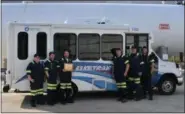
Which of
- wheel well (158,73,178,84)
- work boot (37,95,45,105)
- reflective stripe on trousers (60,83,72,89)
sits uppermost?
wheel well (158,73,178,84)

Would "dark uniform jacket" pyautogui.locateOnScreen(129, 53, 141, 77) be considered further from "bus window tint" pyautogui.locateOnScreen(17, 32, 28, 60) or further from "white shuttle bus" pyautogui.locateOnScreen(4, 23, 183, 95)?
"bus window tint" pyautogui.locateOnScreen(17, 32, 28, 60)

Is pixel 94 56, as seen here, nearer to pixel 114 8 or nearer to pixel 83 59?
pixel 83 59

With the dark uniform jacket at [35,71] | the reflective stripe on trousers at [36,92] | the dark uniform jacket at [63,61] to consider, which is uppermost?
the dark uniform jacket at [63,61]

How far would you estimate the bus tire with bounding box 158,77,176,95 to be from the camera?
13102 millimetres

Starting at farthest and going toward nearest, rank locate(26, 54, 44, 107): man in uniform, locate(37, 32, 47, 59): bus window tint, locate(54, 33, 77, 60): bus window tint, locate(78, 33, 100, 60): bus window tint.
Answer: locate(78, 33, 100, 60): bus window tint < locate(54, 33, 77, 60): bus window tint < locate(37, 32, 47, 59): bus window tint < locate(26, 54, 44, 107): man in uniform

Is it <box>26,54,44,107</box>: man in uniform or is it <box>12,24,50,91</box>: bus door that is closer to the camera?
<box>26,54,44,107</box>: man in uniform

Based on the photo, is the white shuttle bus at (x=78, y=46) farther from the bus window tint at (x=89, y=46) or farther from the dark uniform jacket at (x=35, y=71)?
the dark uniform jacket at (x=35, y=71)

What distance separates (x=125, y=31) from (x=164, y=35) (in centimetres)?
249

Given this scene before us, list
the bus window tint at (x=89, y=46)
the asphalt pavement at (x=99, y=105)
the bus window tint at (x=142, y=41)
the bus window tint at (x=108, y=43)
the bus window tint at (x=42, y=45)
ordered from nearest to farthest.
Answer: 1. the asphalt pavement at (x=99, y=105)
2. the bus window tint at (x=42, y=45)
3. the bus window tint at (x=89, y=46)
4. the bus window tint at (x=108, y=43)
5. the bus window tint at (x=142, y=41)

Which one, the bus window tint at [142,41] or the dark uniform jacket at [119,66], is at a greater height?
the bus window tint at [142,41]

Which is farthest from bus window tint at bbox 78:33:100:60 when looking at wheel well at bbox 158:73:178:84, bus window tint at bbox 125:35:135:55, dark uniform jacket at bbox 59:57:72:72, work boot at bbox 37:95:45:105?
wheel well at bbox 158:73:178:84

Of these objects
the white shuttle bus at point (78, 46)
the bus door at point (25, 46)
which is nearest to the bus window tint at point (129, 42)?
the white shuttle bus at point (78, 46)

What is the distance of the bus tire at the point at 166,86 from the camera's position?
1310 cm

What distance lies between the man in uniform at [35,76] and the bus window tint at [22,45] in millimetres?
485
